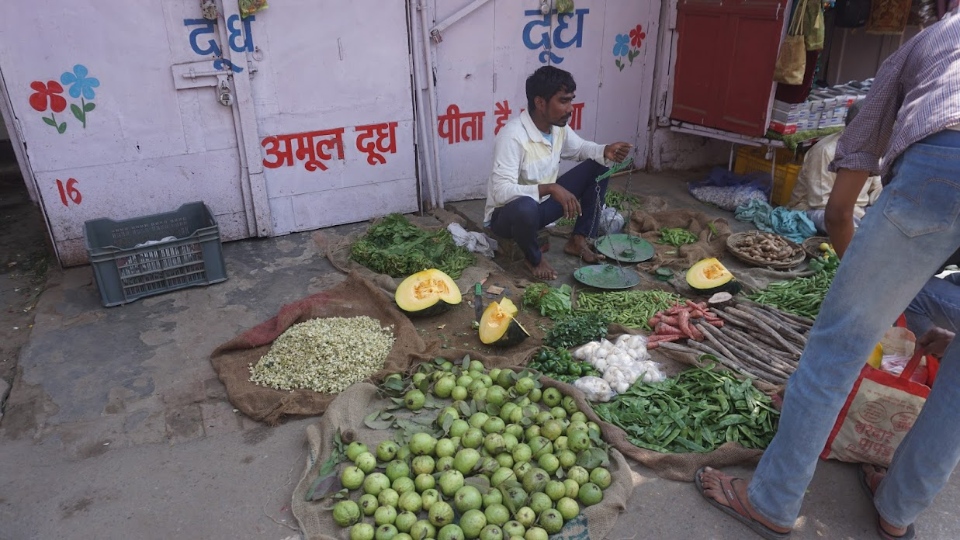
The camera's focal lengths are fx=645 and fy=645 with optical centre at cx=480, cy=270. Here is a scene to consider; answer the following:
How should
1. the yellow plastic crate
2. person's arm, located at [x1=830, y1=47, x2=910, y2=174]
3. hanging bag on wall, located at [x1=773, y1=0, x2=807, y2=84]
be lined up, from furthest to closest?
the yellow plastic crate < hanging bag on wall, located at [x1=773, y1=0, x2=807, y2=84] < person's arm, located at [x1=830, y1=47, x2=910, y2=174]

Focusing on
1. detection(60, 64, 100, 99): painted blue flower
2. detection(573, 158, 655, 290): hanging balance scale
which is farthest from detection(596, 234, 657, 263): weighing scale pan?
detection(60, 64, 100, 99): painted blue flower

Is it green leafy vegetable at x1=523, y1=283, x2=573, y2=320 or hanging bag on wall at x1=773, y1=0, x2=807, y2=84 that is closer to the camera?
green leafy vegetable at x1=523, y1=283, x2=573, y2=320

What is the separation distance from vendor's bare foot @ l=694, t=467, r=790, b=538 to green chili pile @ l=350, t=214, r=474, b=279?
2490mm

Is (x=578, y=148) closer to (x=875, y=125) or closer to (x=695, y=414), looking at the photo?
(x=695, y=414)

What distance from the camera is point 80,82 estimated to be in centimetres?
457

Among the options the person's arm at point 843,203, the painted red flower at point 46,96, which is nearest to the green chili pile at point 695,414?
the person's arm at point 843,203

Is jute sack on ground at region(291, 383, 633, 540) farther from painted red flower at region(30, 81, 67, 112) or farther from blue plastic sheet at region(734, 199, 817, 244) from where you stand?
blue plastic sheet at region(734, 199, 817, 244)

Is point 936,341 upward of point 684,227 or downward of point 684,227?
upward

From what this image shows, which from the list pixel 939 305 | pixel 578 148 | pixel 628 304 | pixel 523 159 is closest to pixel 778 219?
pixel 578 148

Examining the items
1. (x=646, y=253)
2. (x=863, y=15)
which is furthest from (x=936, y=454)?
(x=863, y=15)

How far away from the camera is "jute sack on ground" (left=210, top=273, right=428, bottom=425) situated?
11.1 ft

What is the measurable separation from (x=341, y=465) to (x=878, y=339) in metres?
2.21

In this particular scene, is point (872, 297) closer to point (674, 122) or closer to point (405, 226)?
point (405, 226)

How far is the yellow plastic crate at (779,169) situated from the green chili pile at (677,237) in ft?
4.18
